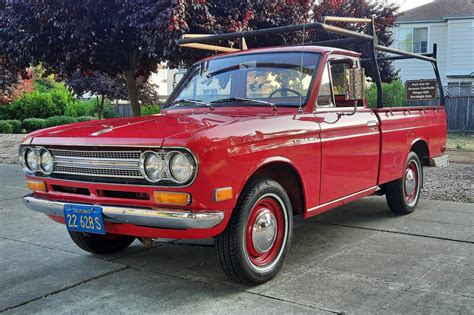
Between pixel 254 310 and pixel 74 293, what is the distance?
144cm

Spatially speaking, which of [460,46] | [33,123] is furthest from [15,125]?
[460,46]

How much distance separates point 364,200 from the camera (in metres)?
7.41

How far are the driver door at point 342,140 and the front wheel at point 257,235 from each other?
1.96ft

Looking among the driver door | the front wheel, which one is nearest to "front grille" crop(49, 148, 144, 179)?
the front wheel

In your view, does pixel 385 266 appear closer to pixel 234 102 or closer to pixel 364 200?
pixel 234 102

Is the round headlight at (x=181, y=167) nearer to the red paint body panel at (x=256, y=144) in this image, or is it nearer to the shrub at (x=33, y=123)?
the red paint body panel at (x=256, y=144)

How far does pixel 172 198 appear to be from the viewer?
3.50m

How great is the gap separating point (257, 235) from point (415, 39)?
2387cm

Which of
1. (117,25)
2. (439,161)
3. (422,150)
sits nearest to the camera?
(422,150)

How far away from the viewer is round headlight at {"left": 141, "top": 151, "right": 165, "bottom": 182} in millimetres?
3541

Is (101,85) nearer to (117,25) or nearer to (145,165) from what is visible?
(117,25)

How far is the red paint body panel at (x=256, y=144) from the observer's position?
11.5 ft

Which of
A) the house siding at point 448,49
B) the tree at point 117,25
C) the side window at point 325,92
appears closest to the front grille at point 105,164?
the side window at point 325,92

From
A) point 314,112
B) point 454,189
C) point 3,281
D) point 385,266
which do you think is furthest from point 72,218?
point 454,189
